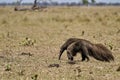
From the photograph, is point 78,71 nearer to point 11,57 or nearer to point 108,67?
point 108,67

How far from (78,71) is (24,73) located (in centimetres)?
132

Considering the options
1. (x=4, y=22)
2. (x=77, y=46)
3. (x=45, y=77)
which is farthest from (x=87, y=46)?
(x=4, y=22)

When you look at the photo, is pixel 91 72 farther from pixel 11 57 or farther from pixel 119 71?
pixel 11 57

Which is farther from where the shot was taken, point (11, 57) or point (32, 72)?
point (11, 57)

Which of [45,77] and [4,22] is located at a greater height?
[45,77]

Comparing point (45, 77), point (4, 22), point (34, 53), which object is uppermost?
point (45, 77)

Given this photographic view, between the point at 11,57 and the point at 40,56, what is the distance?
96 cm

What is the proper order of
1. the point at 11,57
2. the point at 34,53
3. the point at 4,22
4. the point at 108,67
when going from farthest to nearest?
the point at 4,22, the point at 34,53, the point at 11,57, the point at 108,67

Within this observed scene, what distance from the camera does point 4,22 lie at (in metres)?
31.5

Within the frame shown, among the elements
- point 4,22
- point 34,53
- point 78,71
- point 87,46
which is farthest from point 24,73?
point 4,22

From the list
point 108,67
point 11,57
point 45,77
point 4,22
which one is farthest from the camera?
point 4,22

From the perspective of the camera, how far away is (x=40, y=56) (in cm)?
1367

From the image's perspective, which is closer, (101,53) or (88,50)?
(101,53)

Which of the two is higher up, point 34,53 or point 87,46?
point 87,46
